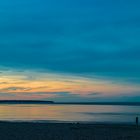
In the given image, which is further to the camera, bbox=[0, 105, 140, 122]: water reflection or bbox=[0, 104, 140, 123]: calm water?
bbox=[0, 105, 140, 122]: water reflection

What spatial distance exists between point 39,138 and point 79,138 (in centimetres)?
263

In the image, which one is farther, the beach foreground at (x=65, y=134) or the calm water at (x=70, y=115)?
the calm water at (x=70, y=115)

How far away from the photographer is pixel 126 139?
23.1 m

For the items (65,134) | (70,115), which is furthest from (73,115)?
(65,134)

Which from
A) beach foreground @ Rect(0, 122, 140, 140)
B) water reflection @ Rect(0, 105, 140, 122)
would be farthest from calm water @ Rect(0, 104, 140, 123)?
beach foreground @ Rect(0, 122, 140, 140)

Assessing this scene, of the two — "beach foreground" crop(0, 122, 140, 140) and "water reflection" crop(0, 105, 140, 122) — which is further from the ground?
"water reflection" crop(0, 105, 140, 122)

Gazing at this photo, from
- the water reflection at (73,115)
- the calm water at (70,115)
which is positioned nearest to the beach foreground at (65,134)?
the calm water at (70,115)

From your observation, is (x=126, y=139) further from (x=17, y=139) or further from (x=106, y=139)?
(x=17, y=139)

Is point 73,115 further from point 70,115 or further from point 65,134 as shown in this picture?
point 65,134

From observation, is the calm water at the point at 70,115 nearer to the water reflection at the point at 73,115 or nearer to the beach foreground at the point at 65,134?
the water reflection at the point at 73,115

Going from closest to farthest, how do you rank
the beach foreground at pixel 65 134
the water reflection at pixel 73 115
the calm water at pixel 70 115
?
the beach foreground at pixel 65 134
the calm water at pixel 70 115
the water reflection at pixel 73 115

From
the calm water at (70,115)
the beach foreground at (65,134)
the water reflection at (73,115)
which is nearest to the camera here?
the beach foreground at (65,134)

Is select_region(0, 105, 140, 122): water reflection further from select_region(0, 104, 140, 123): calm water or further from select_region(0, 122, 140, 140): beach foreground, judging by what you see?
select_region(0, 122, 140, 140): beach foreground

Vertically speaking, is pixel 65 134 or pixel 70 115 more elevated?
pixel 70 115
